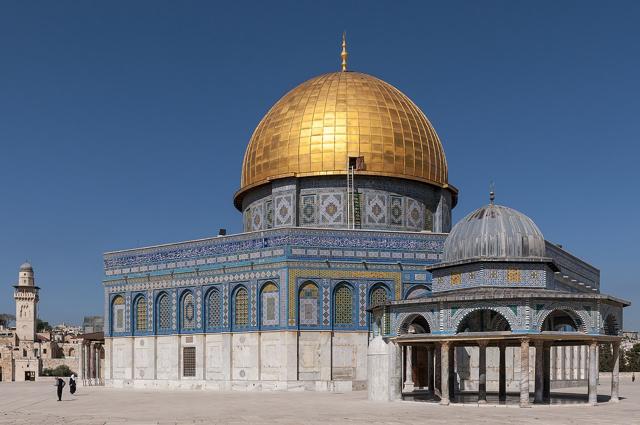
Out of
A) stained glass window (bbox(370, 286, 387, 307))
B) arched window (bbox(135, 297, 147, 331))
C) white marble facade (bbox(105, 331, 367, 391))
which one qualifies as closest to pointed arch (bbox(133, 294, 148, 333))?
arched window (bbox(135, 297, 147, 331))

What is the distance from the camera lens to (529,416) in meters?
20.5

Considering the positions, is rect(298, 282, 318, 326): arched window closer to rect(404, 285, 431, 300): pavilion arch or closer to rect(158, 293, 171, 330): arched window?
rect(404, 285, 431, 300): pavilion arch

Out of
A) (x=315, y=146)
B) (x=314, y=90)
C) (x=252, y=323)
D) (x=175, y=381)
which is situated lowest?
(x=175, y=381)

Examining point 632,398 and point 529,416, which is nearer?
point 529,416

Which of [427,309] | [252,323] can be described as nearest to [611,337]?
[427,309]

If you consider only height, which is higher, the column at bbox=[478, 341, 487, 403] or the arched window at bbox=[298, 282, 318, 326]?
the arched window at bbox=[298, 282, 318, 326]

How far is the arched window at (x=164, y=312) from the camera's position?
37.8 metres

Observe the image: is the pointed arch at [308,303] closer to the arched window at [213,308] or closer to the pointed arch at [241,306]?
the pointed arch at [241,306]

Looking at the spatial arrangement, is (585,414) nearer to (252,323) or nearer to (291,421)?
(291,421)

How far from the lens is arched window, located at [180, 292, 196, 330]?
121 feet

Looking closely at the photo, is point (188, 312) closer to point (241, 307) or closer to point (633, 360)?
point (241, 307)

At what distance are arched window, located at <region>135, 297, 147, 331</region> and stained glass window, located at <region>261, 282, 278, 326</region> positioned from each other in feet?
22.1

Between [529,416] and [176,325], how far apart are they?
64.5ft

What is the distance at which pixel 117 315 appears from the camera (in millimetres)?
39969
